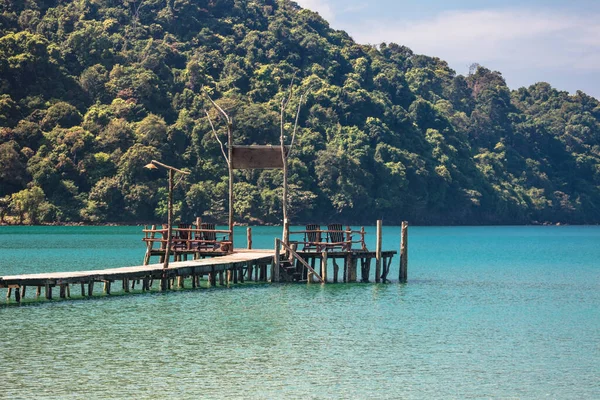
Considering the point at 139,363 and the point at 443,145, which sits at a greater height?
the point at 443,145

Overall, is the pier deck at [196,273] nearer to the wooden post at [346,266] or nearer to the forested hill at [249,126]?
the wooden post at [346,266]

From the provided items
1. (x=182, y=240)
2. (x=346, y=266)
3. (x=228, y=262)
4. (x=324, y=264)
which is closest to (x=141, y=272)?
(x=228, y=262)

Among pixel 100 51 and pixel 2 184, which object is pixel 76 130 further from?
pixel 100 51

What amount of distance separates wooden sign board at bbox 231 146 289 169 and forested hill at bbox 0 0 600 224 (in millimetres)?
56035

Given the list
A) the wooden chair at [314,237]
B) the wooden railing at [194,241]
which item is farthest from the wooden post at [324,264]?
the wooden railing at [194,241]

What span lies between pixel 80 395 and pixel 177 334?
707cm

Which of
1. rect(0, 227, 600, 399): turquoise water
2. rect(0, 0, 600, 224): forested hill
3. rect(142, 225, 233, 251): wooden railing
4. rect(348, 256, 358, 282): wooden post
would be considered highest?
rect(0, 0, 600, 224): forested hill

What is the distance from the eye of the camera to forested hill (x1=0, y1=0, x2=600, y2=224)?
95.8 m

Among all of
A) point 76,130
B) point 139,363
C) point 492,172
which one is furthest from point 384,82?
point 139,363

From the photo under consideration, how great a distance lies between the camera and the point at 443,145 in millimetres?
131875

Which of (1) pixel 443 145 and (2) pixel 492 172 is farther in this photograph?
(2) pixel 492 172

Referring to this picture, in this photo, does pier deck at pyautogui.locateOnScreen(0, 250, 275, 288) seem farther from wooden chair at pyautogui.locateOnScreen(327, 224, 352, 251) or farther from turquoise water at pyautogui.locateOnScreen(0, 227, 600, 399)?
wooden chair at pyautogui.locateOnScreen(327, 224, 352, 251)

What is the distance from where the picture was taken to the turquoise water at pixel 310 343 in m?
19.9

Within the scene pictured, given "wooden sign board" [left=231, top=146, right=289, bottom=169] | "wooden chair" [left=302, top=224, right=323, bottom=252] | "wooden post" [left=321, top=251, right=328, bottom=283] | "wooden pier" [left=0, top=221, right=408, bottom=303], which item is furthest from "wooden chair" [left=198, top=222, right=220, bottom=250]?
"wooden post" [left=321, top=251, right=328, bottom=283]
